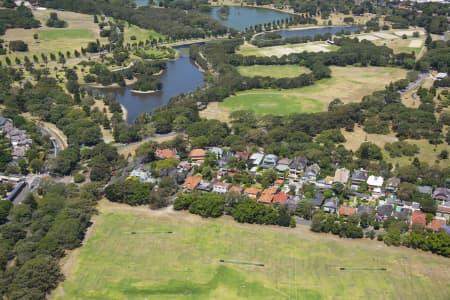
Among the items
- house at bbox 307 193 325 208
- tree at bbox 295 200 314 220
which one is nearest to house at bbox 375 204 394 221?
house at bbox 307 193 325 208

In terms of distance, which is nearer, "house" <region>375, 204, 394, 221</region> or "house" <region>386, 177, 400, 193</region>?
"house" <region>375, 204, 394, 221</region>

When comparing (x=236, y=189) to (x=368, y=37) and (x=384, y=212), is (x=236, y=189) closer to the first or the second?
(x=384, y=212)

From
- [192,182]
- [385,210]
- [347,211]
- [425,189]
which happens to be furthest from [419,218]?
[192,182]

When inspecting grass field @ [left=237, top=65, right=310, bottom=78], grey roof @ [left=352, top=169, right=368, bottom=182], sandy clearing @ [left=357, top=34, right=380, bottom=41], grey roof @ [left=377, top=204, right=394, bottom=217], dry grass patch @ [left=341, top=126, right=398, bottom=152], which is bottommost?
grey roof @ [left=377, top=204, right=394, bottom=217]

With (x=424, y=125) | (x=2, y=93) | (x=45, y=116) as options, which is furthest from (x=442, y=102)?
(x=2, y=93)

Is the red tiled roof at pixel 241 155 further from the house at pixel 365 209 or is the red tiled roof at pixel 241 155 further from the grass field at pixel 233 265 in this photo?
the house at pixel 365 209

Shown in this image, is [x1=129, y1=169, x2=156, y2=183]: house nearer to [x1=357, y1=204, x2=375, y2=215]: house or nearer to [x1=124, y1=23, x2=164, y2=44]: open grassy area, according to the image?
[x1=357, y1=204, x2=375, y2=215]: house
